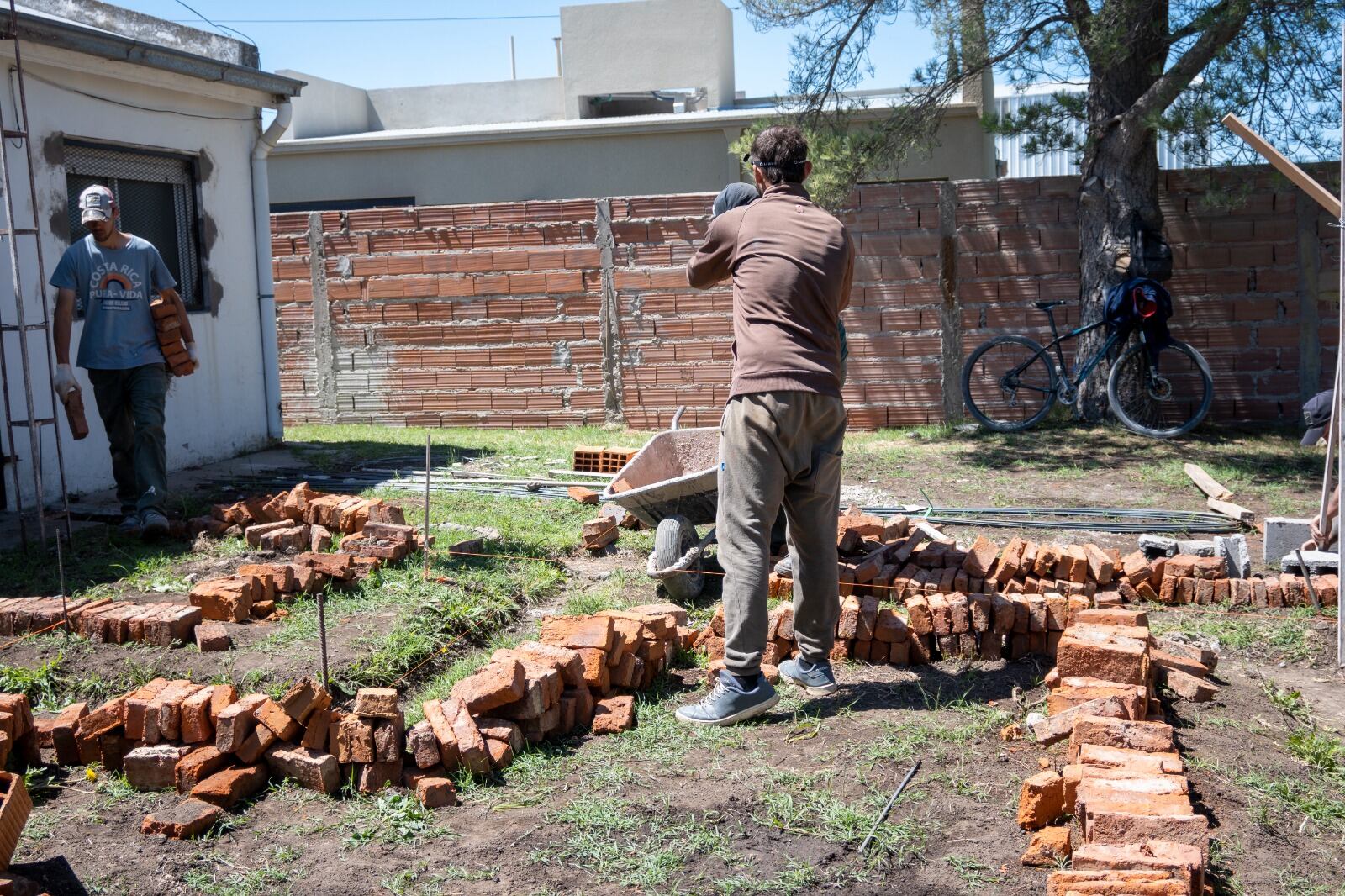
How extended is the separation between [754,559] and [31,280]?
6117 millimetres

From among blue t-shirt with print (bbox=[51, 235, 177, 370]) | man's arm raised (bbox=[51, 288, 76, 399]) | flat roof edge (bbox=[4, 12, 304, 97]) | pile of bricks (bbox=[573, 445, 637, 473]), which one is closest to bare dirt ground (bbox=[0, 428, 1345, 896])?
man's arm raised (bbox=[51, 288, 76, 399])

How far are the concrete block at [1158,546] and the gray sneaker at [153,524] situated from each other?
5478 mm

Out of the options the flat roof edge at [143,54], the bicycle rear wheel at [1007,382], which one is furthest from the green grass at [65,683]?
the bicycle rear wheel at [1007,382]

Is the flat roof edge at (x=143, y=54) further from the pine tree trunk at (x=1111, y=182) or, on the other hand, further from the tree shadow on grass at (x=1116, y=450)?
the pine tree trunk at (x=1111, y=182)

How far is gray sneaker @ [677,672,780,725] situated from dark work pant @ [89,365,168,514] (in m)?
4.23

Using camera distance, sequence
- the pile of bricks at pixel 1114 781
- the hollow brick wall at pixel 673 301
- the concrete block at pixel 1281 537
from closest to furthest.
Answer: the pile of bricks at pixel 1114 781
the concrete block at pixel 1281 537
the hollow brick wall at pixel 673 301

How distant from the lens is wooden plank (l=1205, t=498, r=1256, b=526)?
24.5 ft

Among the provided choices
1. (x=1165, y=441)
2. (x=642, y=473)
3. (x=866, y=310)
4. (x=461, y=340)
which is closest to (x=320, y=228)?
(x=461, y=340)

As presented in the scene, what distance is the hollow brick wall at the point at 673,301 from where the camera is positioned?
1074 cm

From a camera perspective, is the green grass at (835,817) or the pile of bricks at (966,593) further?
the pile of bricks at (966,593)

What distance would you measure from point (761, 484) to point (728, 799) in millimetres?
1123

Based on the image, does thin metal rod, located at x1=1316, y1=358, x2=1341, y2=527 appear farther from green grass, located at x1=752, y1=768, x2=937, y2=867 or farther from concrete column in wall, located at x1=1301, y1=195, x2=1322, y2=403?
concrete column in wall, located at x1=1301, y1=195, x2=1322, y2=403

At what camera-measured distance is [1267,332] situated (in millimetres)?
10773

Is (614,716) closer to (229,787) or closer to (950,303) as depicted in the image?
(229,787)
